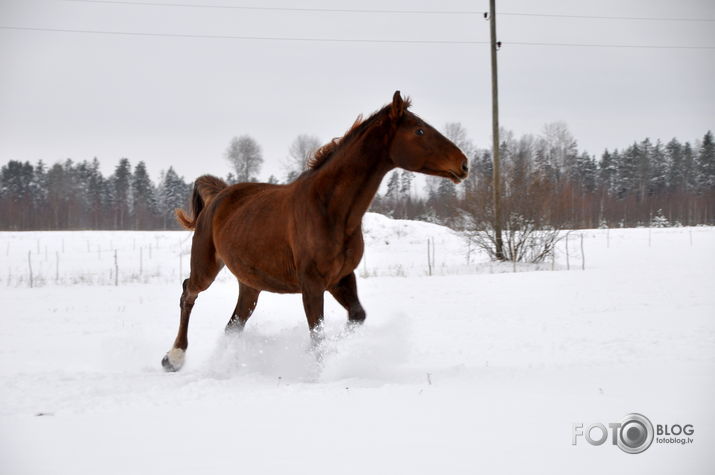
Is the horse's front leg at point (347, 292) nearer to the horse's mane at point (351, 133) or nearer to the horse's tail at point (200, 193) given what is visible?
the horse's mane at point (351, 133)

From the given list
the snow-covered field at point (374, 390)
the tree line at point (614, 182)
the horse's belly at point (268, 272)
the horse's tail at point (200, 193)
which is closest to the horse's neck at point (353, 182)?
the horse's belly at point (268, 272)

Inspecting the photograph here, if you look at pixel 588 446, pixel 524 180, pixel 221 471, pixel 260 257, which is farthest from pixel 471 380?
pixel 524 180

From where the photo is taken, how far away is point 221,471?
199cm

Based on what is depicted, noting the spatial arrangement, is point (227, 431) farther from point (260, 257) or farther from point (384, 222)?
point (384, 222)

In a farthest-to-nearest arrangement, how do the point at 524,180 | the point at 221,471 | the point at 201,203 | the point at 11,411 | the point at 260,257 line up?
the point at 524,180, the point at 201,203, the point at 260,257, the point at 11,411, the point at 221,471

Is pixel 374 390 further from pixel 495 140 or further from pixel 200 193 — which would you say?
pixel 495 140

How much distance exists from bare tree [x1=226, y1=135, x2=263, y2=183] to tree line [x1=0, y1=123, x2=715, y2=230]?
0.08 meters

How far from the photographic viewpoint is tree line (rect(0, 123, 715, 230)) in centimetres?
4803

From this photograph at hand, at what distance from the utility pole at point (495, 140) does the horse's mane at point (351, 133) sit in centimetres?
1239

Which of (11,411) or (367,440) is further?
(11,411)

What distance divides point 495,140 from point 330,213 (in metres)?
13.8

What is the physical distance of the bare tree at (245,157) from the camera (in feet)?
122

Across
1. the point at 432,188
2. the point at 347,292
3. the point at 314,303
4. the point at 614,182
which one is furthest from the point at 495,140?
the point at 614,182

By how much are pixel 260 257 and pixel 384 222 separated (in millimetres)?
26173
